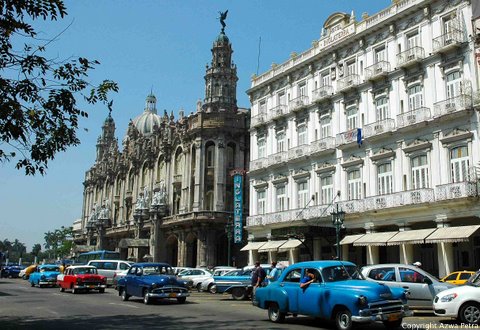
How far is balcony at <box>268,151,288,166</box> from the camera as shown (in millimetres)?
37938

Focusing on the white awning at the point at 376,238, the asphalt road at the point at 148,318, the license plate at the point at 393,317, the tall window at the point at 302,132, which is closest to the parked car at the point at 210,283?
the white awning at the point at 376,238

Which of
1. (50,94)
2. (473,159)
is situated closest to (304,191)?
(473,159)

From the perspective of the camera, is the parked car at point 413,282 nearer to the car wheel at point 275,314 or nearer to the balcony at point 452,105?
the car wheel at point 275,314

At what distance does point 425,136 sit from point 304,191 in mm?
10585

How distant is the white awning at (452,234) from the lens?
24.3 metres

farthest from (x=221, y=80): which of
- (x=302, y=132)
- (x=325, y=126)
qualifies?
(x=325, y=126)

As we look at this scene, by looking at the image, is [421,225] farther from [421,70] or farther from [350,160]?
[421,70]

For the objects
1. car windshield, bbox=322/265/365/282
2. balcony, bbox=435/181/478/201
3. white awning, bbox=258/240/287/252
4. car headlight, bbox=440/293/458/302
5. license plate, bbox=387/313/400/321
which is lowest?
license plate, bbox=387/313/400/321

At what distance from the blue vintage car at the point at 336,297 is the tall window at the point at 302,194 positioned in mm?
21050

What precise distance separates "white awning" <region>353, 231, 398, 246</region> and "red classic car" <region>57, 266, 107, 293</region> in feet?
48.7

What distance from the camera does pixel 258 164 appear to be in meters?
41.1

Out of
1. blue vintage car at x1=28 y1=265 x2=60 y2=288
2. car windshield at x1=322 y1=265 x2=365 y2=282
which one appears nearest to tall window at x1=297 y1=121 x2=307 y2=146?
blue vintage car at x1=28 y1=265 x2=60 y2=288

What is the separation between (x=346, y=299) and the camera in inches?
489

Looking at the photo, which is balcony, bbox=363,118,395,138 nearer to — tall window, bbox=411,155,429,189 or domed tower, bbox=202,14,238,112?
tall window, bbox=411,155,429,189
